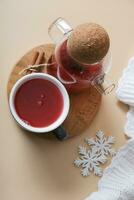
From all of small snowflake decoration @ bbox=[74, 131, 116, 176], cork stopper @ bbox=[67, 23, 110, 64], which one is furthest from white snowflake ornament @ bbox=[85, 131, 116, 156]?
cork stopper @ bbox=[67, 23, 110, 64]

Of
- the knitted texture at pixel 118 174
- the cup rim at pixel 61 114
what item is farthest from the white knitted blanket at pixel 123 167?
the cup rim at pixel 61 114

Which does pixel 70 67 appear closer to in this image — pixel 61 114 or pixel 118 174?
pixel 61 114

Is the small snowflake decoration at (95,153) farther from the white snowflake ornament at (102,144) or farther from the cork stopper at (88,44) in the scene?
the cork stopper at (88,44)

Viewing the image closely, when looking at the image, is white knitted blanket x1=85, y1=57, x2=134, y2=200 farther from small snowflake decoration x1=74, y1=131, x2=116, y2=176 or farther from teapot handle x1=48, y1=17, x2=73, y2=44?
teapot handle x1=48, y1=17, x2=73, y2=44

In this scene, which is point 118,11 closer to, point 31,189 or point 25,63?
point 25,63

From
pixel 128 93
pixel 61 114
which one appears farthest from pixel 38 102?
pixel 128 93

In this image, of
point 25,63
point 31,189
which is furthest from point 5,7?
point 31,189
